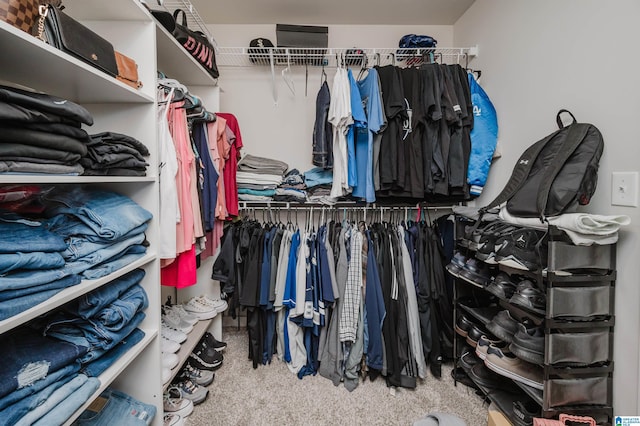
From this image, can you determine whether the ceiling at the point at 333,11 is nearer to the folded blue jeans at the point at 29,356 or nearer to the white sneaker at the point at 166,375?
the folded blue jeans at the point at 29,356

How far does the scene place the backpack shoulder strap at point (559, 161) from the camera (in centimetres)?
119

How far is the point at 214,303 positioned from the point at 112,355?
1.03 meters

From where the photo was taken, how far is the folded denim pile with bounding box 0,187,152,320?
27.5 inches

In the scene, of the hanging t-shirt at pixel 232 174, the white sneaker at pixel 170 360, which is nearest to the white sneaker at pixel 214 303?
the white sneaker at pixel 170 360

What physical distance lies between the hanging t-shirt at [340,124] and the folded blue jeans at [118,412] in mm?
1414

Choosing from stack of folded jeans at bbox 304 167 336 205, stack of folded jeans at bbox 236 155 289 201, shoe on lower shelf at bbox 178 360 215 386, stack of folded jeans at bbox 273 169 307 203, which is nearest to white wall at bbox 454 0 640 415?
stack of folded jeans at bbox 304 167 336 205

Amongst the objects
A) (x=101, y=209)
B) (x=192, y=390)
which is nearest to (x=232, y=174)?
(x=101, y=209)

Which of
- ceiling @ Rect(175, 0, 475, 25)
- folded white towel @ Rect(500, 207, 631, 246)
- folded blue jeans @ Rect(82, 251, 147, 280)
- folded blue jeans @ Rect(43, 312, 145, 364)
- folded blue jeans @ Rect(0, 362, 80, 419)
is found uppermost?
ceiling @ Rect(175, 0, 475, 25)

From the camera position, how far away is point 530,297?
3.93 ft

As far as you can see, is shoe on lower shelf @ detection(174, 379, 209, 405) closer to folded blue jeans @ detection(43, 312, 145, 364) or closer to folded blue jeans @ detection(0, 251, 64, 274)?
Result: folded blue jeans @ detection(43, 312, 145, 364)

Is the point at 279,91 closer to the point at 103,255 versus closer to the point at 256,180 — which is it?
the point at 256,180

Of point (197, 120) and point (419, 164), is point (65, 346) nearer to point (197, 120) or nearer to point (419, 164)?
point (197, 120)

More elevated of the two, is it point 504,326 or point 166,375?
point 504,326

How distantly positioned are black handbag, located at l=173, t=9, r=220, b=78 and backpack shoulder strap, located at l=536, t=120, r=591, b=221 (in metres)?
1.83
